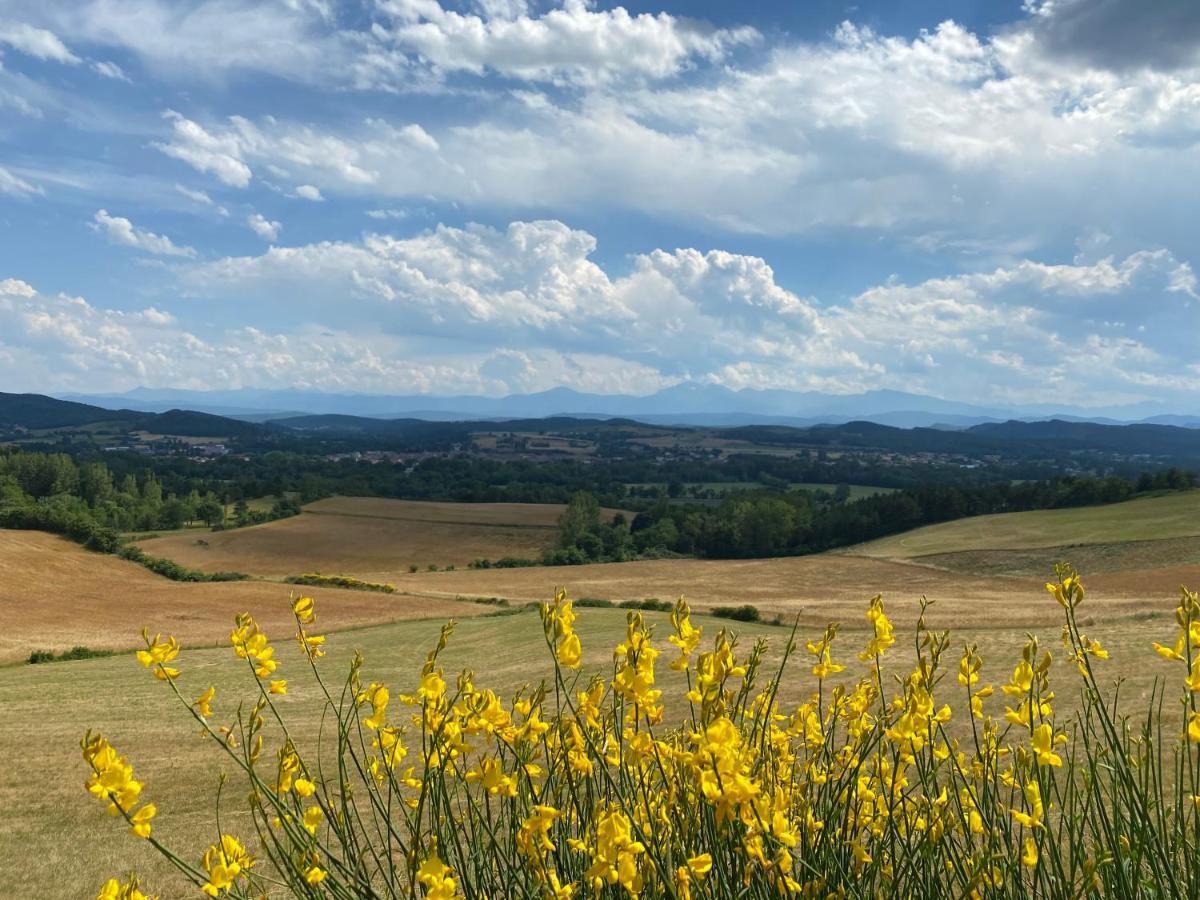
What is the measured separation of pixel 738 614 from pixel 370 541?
45091 millimetres

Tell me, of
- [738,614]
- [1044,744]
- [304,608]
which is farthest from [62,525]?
[1044,744]

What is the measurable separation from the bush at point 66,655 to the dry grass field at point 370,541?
84.7 ft

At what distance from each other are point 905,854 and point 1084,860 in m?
0.53

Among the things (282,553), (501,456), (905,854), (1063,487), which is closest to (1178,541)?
(1063,487)

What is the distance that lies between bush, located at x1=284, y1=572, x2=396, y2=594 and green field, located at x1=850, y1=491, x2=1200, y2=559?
35284 mm

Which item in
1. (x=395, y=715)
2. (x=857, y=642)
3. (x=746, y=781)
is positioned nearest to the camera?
(x=746, y=781)

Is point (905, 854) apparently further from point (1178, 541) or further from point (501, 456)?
point (501, 456)

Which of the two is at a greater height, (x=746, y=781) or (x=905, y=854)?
(x=746, y=781)

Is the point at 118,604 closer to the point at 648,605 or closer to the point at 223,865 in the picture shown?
the point at 648,605

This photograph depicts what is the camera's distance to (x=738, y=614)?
30938 mm

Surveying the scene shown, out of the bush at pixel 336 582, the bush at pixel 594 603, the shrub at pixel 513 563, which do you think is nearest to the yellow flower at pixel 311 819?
the bush at pixel 594 603

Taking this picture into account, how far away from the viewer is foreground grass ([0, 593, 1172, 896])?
981cm

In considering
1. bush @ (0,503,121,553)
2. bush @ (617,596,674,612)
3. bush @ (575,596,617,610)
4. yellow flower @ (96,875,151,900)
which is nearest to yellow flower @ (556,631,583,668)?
yellow flower @ (96,875,151,900)

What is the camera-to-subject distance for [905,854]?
2479 millimetres
